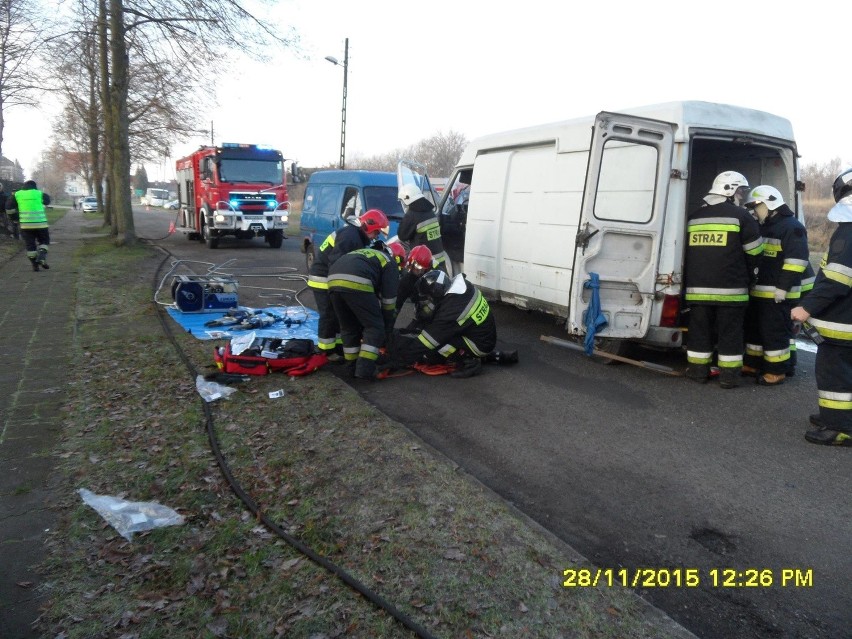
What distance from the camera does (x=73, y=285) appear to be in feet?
36.2

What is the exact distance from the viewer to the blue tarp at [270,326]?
752 centimetres

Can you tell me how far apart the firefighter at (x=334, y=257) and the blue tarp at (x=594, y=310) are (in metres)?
2.19

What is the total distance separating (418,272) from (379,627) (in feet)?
14.0

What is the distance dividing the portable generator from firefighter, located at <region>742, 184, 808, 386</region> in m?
6.78

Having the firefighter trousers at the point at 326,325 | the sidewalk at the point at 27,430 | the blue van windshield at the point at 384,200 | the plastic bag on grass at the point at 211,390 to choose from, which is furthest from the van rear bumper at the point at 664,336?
the blue van windshield at the point at 384,200

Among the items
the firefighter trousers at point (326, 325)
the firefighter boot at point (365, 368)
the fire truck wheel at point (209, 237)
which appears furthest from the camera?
the fire truck wheel at point (209, 237)

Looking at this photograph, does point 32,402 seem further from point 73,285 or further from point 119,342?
point 73,285

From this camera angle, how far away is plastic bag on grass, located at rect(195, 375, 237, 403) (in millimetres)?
5195

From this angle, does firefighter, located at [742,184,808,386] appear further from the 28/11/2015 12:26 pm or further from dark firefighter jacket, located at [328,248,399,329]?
dark firefighter jacket, located at [328,248,399,329]

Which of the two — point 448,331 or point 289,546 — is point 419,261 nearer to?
point 448,331

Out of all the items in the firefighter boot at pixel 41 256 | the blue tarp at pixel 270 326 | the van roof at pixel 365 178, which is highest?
the van roof at pixel 365 178

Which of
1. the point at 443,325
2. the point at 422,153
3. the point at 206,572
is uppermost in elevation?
the point at 422,153

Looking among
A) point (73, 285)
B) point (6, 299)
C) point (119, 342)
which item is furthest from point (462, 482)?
point (73, 285)

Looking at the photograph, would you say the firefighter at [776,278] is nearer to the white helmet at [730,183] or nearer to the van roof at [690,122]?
the white helmet at [730,183]
